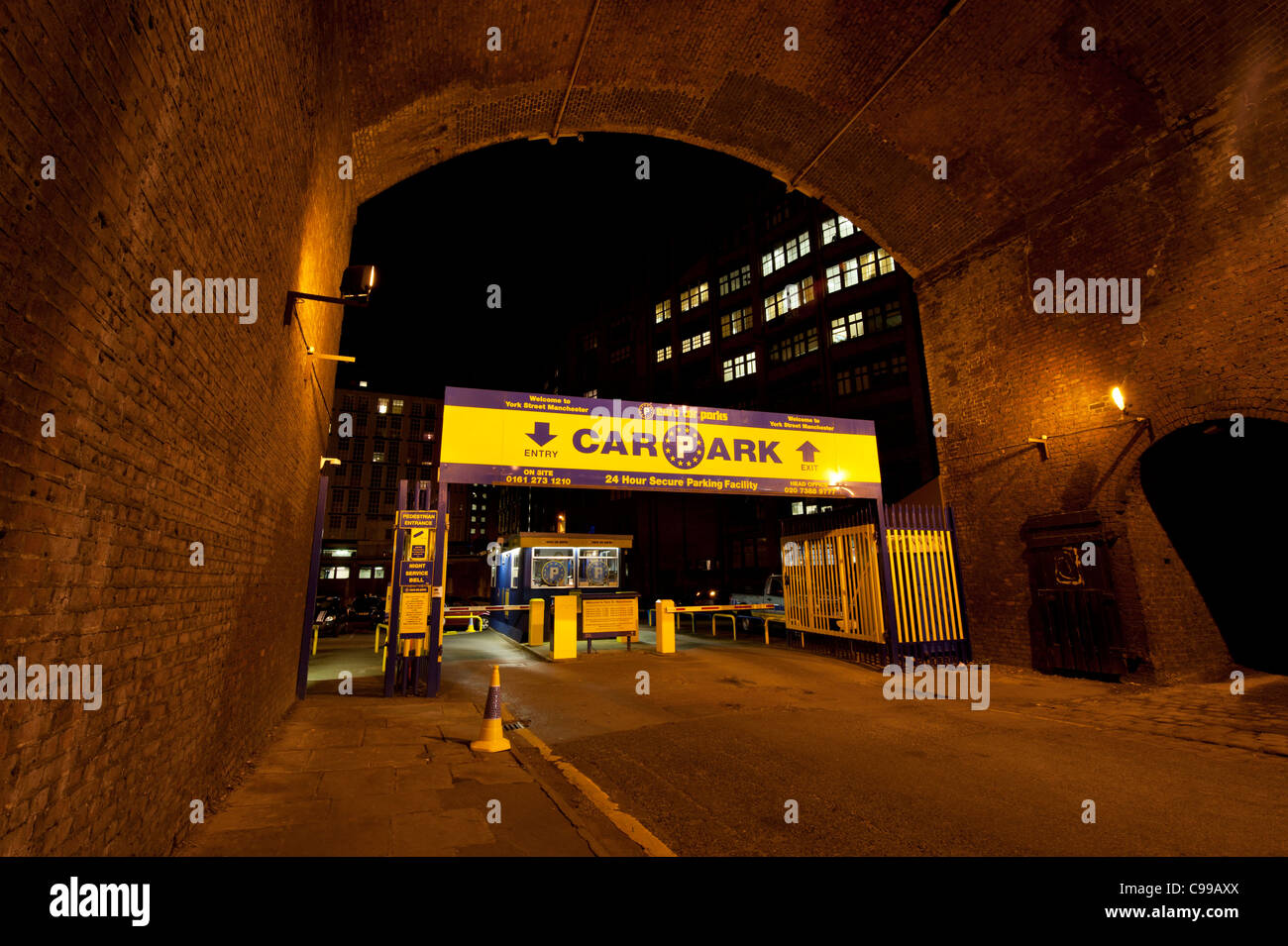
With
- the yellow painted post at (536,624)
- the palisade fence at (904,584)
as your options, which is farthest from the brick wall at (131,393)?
the yellow painted post at (536,624)

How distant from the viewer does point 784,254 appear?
36.8 m

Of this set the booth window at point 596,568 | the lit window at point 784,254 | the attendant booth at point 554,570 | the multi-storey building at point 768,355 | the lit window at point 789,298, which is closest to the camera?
the attendant booth at point 554,570

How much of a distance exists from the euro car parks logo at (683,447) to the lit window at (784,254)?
1133 inches

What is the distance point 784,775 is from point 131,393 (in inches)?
220

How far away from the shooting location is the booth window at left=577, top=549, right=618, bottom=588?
19.3 metres

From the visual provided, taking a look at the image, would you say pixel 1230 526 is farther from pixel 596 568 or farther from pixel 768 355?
pixel 768 355

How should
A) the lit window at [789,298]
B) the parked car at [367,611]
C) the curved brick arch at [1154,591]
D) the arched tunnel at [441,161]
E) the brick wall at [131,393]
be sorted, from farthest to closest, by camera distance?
the lit window at [789,298], the parked car at [367,611], the curved brick arch at [1154,591], the arched tunnel at [441,161], the brick wall at [131,393]

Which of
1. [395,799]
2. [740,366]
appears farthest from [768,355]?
[395,799]

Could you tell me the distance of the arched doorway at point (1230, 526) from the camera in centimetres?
894

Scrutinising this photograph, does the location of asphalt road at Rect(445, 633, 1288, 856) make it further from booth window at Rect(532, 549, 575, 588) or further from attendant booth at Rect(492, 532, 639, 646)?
booth window at Rect(532, 549, 575, 588)

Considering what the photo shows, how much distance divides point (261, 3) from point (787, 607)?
47.5 ft

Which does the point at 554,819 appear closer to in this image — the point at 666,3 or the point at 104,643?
the point at 104,643

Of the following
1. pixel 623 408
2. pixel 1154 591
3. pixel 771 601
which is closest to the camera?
pixel 1154 591

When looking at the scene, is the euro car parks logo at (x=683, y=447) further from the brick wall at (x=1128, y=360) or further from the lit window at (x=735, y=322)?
the lit window at (x=735, y=322)
